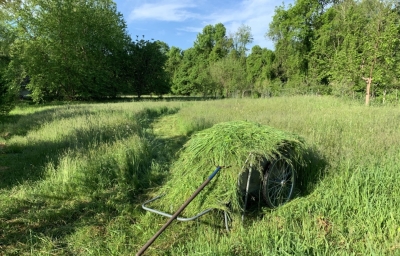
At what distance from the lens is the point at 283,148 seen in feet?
12.4

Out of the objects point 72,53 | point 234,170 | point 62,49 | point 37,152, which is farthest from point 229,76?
point 234,170

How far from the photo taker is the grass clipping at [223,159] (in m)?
3.27

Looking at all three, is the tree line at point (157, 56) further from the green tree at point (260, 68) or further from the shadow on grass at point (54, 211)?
the shadow on grass at point (54, 211)

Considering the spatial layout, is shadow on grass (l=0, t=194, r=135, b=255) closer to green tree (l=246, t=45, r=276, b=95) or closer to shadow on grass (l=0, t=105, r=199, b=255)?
shadow on grass (l=0, t=105, r=199, b=255)

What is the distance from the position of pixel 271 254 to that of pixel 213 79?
43.5 meters

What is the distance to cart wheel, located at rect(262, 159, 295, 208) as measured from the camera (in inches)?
142

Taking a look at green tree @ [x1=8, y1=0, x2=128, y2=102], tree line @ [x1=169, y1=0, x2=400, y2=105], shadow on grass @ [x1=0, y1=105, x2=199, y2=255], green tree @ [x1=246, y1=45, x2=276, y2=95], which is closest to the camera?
shadow on grass @ [x1=0, y1=105, x2=199, y2=255]

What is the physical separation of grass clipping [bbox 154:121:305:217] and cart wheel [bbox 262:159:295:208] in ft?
0.51

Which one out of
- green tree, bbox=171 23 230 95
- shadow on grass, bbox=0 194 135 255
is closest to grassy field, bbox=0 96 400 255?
shadow on grass, bbox=0 194 135 255

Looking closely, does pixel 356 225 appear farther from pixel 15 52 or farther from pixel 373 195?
pixel 15 52

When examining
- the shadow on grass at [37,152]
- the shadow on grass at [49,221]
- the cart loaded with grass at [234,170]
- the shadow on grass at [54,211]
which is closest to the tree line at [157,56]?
the shadow on grass at [37,152]

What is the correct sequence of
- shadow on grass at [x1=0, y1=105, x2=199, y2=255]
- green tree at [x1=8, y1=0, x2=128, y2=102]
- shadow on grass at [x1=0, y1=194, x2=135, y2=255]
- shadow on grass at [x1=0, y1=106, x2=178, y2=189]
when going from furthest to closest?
green tree at [x1=8, y1=0, x2=128, y2=102] → shadow on grass at [x1=0, y1=106, x2=178, y2=189] → shadow on grass at [x1=0, y1=105, x2=199, y2=255] → shadow on grass at [x1=0, y1=194, x2=135, y2=255]

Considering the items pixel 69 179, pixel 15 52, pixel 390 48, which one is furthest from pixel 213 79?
pixel 69 179

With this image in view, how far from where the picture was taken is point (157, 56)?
127 feet
